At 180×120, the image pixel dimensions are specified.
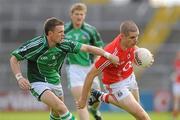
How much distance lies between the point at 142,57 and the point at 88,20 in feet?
64.3

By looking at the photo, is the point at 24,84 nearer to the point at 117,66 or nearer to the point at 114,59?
the point at 114,59

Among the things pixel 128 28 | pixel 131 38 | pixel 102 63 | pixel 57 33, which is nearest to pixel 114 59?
pixel 102 63

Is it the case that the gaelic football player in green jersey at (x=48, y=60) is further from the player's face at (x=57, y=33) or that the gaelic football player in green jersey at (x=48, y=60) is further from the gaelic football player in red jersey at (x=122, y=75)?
the gaelic football player in red jersey at (x=122, y=75)

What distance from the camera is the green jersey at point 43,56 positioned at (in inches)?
472

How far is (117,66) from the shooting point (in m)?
12.2

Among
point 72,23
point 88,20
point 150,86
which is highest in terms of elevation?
point 72,23

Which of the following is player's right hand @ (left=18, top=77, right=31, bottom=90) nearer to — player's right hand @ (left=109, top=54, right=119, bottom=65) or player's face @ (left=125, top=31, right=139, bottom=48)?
player's right hand @ (left=109, top=54, right=119, bottom=65)

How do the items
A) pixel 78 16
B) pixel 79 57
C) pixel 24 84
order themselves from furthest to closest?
pixel 79 57, pixel 78 16, pixel 24 84

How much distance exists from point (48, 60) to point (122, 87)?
133 centimetres

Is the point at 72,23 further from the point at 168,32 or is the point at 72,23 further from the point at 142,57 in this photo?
the point at 168,32

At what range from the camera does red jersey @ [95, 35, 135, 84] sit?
39.5 ft

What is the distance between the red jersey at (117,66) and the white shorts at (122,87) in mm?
70

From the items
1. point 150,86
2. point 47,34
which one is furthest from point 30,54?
point 150,86

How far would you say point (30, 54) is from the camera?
11992 millimetres
